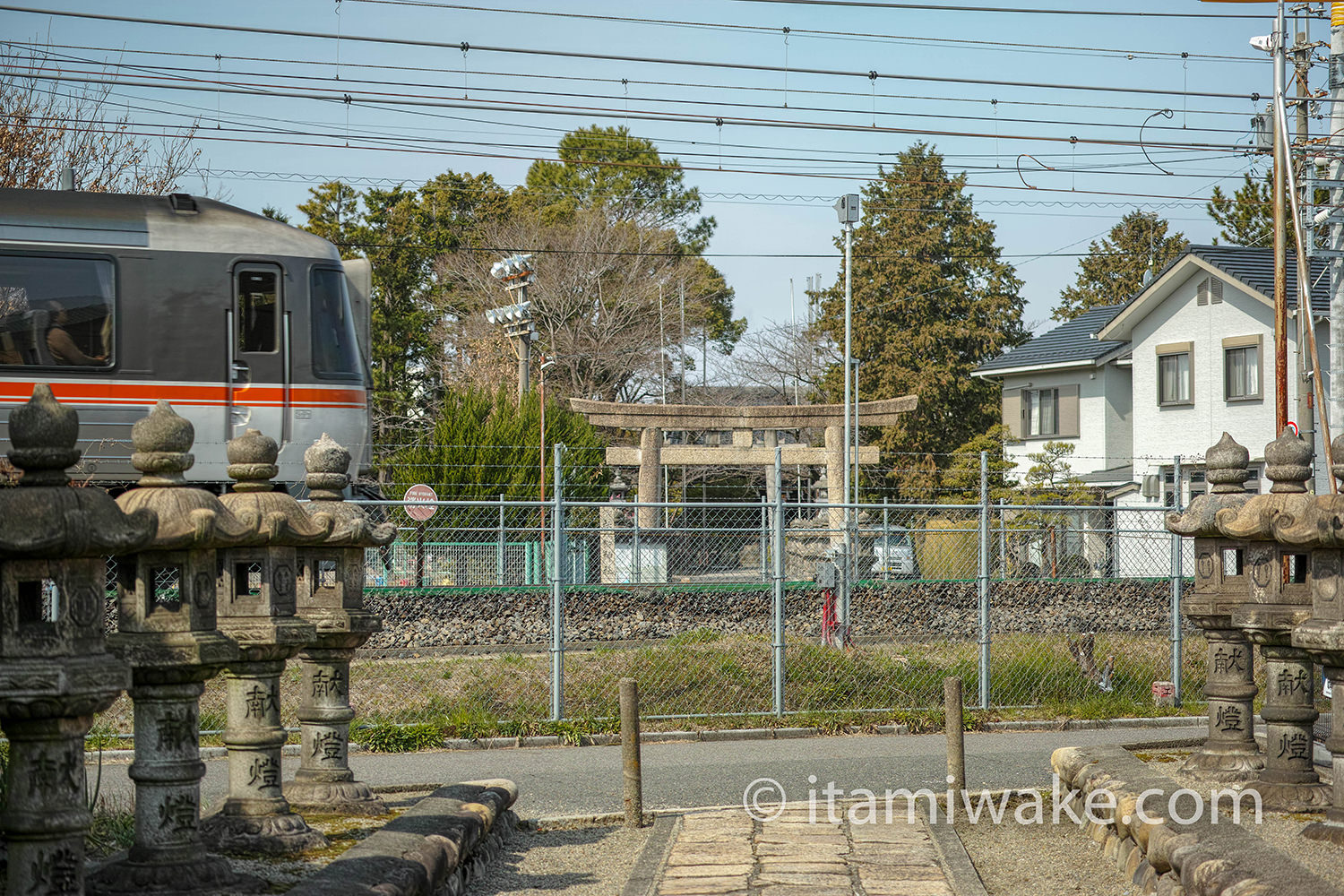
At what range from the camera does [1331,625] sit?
5852 mm

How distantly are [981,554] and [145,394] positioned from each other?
9627mm

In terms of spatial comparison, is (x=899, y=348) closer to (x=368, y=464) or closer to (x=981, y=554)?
(x=368, y=464)

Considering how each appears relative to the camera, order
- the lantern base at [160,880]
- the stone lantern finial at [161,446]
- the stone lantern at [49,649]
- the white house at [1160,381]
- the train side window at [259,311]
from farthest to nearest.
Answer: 1. the white house at [1160,381]
2. the train side window at [259,311]
3. the stone lantern finial at [161,446]
4. the lantern base at [160,880]
5. the stone lantern at [49,649]

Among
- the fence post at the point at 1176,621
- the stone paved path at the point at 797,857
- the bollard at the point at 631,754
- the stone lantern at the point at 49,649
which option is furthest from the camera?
the fence post at the point at 1176,621

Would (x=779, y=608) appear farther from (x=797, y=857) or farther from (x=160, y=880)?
(x=160, y=880)

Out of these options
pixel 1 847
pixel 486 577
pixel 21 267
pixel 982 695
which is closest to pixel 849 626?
pixel 982 695

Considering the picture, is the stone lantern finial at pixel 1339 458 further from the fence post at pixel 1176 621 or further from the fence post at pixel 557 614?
the fence post at pixel 1176 621

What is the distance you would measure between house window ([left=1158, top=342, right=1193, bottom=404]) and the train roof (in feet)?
71.3

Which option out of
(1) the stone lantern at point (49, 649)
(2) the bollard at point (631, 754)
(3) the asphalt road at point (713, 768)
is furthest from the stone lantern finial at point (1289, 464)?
(1) the stone lantern at point (49, 649)

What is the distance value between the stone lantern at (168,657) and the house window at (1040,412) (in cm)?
3223

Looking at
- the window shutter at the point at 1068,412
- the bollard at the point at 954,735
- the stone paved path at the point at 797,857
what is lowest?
the stone paved path at the point at 797,857

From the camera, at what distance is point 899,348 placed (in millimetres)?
42688

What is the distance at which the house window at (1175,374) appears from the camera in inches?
1184

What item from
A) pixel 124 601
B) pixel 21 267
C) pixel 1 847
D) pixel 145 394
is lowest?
pixel 1 847
